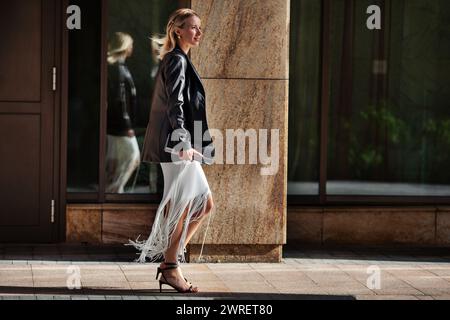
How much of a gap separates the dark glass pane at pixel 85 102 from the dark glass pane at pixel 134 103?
0.14 metres

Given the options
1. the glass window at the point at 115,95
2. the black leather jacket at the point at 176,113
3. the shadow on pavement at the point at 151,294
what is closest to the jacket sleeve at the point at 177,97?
the black leather jacket at the point at 176,113

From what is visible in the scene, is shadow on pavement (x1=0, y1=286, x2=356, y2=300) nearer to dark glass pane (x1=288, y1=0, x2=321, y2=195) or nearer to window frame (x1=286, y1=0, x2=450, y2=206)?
window frame (x1=286, y1=0, x2=450, y2=206)

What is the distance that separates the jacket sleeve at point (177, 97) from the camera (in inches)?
303

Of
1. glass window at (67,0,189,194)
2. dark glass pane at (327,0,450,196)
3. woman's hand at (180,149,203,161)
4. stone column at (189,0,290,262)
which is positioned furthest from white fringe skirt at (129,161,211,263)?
dark glass pane at (327,0,450,196)

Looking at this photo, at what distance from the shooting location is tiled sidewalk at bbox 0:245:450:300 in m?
7.96

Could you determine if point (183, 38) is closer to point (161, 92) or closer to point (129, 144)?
point (161, 92)

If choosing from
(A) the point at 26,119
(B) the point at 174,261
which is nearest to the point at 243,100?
(B) the point at 174,261

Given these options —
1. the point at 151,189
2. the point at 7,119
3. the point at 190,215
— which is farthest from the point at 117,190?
the point at 190,215

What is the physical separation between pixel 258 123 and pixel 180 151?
179cm

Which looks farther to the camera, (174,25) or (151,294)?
(174,25)

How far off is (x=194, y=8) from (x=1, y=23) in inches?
80.1

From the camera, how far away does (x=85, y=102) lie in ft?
34.1

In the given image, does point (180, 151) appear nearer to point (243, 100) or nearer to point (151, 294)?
point (151, 294)

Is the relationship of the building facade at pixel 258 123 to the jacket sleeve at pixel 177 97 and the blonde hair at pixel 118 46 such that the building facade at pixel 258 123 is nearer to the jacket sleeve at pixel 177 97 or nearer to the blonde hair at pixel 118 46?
the blonde hair at pixel 118 46
